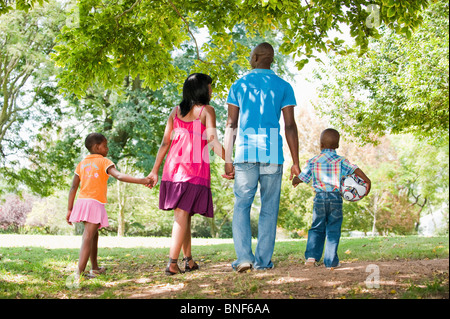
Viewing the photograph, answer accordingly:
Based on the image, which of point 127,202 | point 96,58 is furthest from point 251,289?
point 127,202

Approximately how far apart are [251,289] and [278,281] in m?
0.44

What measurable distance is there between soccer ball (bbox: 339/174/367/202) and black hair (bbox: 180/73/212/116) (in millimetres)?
Answer: 2093

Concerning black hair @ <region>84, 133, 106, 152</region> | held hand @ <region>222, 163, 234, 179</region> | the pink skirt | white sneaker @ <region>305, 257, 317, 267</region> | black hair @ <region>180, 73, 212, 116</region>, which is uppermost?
black hair @ <region>180, 73, 212, 116</region>

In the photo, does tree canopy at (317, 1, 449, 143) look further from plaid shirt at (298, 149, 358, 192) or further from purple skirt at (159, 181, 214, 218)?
purple skirt at (159, 181, 214, 218)

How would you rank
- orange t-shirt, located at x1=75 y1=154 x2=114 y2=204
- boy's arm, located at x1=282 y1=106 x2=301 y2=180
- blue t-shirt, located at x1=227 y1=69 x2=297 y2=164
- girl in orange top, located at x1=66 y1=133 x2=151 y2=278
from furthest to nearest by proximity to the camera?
1. orange t-shirt, located at x1=75 y1=154 x2=114 y2=204
2. girl in orange top, located at x1=66 y1=133 x2=151 y2=278
3. boy's arm, located at x1=282 y1=106 x2=301 y2=180
4. blue t-shirt, located at x1=227 y1=69 x2=297 y2=164

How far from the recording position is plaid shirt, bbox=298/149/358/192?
5531 millimetres

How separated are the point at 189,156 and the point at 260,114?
1012mm

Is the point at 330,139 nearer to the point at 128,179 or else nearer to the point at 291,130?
the point at 291,130

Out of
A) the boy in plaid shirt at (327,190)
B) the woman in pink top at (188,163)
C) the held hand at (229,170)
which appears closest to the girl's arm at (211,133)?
the woman in pink top at (188,163)

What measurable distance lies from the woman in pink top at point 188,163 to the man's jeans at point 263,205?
49 cm

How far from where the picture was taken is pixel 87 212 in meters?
5.41

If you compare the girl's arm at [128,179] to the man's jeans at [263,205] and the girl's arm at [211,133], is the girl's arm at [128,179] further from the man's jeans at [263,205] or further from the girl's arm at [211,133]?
the man's jeans at [263,205]

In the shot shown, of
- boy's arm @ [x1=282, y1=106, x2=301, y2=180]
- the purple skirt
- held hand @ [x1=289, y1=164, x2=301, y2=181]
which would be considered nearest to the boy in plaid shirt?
held hand @ [x1=289, y1=164, x2=301, y2=181]

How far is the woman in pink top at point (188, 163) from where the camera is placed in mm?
5227
